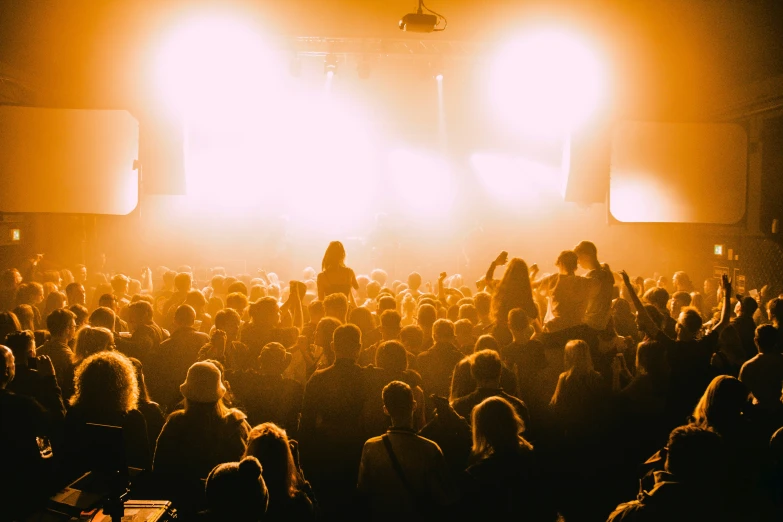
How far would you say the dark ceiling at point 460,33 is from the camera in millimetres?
8664

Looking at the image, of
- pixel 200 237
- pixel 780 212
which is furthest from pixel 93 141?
pixel 780 212

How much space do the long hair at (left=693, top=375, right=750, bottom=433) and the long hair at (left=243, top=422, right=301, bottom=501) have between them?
2051mm

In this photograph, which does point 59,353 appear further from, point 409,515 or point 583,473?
point 583,473

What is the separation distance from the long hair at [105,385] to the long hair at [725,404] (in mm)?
2957

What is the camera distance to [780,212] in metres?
9.65

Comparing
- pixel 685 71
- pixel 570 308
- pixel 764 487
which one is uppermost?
pixel 685 71

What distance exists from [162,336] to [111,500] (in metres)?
3.09

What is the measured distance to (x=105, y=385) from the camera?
3.11 metres

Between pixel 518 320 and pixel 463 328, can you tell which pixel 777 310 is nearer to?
pixel 518 320

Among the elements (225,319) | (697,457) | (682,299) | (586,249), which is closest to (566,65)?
(682,299)

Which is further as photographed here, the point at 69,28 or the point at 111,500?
the point at 69,28

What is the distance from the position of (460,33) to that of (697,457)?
8.30m

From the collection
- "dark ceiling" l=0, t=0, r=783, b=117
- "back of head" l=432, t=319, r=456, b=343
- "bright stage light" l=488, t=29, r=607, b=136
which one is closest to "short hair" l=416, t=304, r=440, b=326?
"back of head" l=432, t=319, r=456, b=343

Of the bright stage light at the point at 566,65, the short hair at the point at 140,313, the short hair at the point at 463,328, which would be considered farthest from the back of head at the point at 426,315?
the bright stage light at the point at 566,65
